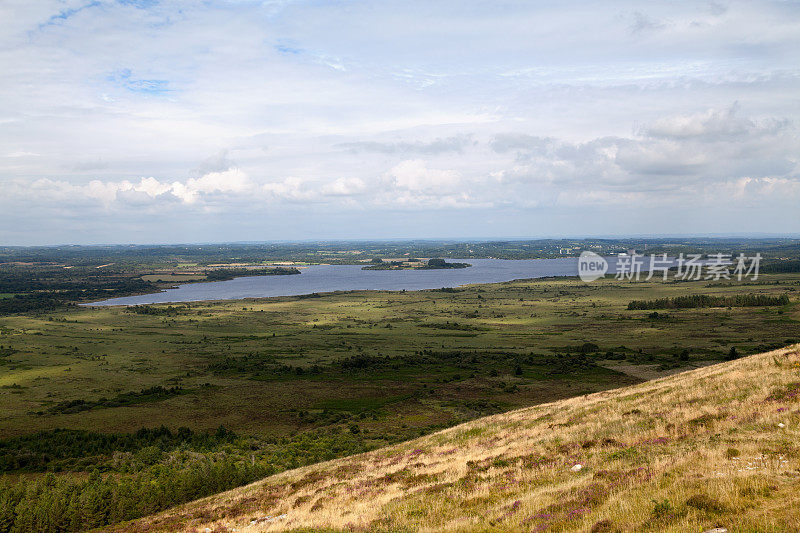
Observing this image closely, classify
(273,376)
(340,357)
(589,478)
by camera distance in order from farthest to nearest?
(340,357)
(273,376)
(589,478)

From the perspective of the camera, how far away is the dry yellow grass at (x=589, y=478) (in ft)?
35.8

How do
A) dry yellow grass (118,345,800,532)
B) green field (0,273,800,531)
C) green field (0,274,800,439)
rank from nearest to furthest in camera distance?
dry yellow grass (118,345,800,532), green field (0,273,800,531), green field (0,274,800,439)

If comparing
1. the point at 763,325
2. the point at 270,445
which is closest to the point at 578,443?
the point at 270,445

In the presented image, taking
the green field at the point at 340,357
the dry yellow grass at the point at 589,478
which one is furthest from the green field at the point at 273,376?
the dry yellow grass at the point at 589,478

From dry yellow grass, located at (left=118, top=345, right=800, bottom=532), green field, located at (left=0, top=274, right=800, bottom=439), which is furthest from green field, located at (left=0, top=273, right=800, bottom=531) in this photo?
dry yellow grass, located at (left=118, top=345, right=800, bottom=532)

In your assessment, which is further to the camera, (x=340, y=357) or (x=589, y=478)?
(x=340, y=357)

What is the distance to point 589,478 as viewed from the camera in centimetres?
1491

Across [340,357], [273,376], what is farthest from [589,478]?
[340,357]

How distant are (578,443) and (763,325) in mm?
106957

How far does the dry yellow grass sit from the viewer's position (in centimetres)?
1091

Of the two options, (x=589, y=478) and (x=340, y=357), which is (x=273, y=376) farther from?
(x=589, y=478)

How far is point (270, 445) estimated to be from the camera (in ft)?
141

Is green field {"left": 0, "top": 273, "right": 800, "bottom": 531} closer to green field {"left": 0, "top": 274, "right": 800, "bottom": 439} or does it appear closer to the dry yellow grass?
green field {"left": 0, "top": 274, "right": 800, "bottom": 439}

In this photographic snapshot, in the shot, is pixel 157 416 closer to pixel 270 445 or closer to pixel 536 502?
pixel 270 445
